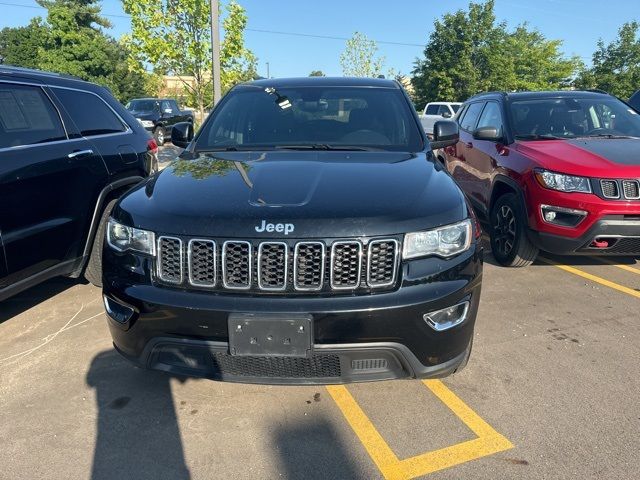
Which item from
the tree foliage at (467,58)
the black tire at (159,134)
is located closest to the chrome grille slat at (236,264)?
the black tire at (159,134)

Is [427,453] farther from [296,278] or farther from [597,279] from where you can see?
[597,279]

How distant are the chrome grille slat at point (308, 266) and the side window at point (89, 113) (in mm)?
2882

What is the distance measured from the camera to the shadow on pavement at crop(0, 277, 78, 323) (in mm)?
4074

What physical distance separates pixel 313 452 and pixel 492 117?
482cm

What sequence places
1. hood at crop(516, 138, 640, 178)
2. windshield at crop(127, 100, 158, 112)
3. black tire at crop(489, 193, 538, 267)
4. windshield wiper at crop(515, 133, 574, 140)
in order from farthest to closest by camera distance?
windshield at crop(127, 100, 158, 112), windshield wiper at crop(515, 133, 574, 140), black tire at crop(489, 193, 538, 267), hood at crop(516, 138, 640, 178)

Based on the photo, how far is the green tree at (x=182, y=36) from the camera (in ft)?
39.8

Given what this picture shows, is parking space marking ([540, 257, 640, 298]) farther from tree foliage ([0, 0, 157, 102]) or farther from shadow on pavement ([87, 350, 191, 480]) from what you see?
tree foliage ([0, 0, 157, 102])

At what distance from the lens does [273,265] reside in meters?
2.22

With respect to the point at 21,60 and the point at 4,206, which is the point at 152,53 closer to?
the point at 4,206

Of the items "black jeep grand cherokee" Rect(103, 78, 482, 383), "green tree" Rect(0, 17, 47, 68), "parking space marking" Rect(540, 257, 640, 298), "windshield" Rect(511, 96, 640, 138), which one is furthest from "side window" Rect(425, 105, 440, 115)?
"green tree" Rect(0, 17, 47, 68)

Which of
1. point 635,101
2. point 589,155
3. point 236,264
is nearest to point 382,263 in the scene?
point 236,264

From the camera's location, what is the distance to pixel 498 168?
5.16 m

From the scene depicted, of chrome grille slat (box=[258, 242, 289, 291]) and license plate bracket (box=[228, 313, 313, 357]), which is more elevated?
chrome grille slat (box=[258, 242, 289, 291])

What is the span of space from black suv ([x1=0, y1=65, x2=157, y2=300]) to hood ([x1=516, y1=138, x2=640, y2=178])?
3.87 meters
